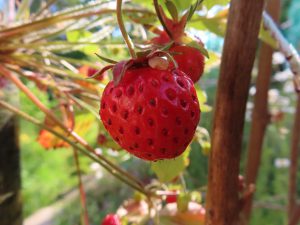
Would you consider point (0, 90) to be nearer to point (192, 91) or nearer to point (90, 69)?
point (90, 69)

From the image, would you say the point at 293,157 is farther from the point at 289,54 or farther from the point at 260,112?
the point at 289,54

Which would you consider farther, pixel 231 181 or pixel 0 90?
pixel 0 90

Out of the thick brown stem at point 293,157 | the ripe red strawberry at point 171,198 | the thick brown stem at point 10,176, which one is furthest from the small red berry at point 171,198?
the thick brown stem at point 293,157

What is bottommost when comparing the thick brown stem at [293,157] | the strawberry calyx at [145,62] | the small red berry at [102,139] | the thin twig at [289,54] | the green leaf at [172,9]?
the thick brown stem at [293,157]

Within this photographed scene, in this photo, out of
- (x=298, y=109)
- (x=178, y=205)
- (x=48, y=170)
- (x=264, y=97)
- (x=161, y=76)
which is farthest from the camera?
(x=48, y=170)

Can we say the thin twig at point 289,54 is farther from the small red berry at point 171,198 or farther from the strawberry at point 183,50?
the small red berry at point 171,198

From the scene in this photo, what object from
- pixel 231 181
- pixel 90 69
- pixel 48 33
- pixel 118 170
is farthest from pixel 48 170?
pixel 231 181

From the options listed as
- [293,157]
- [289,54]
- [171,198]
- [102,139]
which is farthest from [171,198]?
[293,157]
